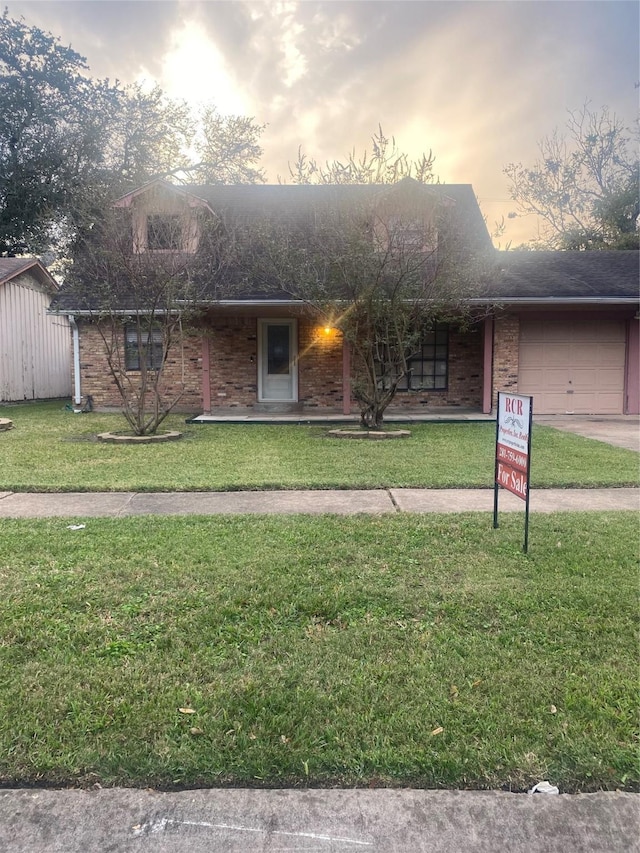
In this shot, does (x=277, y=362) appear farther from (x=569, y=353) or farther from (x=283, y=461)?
(x=569, y=353)

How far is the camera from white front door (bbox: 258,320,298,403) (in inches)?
573

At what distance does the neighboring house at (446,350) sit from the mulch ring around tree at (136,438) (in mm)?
Result: 3597

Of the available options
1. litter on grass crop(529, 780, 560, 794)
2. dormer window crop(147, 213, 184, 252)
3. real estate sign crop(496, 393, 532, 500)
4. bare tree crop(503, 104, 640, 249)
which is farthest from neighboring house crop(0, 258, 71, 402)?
bare tree crop(503, 104, 640, 249)

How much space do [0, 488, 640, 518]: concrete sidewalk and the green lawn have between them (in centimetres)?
26

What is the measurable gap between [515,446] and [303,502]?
7.36 ft

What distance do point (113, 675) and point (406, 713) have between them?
4.38ft

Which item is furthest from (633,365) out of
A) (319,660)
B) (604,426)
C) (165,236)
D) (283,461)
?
(319,660)

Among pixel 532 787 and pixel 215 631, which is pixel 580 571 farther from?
pixel 215 631

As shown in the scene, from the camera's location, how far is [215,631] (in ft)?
9.80

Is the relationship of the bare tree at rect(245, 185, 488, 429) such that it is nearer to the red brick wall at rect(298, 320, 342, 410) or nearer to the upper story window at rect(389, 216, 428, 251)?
the upper story window at rect(389, 216, 428, 251)

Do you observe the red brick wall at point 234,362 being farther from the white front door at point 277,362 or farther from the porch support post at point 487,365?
the porch support post at point 487,365

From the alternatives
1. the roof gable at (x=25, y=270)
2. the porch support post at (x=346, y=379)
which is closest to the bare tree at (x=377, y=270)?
the porch support post at (x=346, y=379)

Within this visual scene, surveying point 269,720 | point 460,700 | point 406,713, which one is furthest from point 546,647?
point 269,720

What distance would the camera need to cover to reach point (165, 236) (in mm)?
10047
